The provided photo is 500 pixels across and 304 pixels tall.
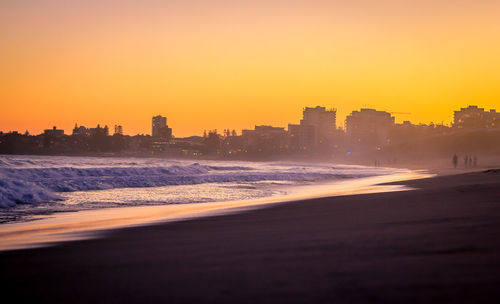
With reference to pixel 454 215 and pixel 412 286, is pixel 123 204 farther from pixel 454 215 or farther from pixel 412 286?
pixel 412 286

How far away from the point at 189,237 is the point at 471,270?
139 inches

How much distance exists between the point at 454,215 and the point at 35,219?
853 centimetres

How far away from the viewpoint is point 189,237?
5406 mm

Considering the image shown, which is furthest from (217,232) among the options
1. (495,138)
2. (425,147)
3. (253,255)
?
(495,138)

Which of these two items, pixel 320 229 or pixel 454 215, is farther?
pixel 454 215

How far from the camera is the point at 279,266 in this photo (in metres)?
3.41

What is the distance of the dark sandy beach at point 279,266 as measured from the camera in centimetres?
264

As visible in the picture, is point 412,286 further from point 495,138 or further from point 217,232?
point 495,138

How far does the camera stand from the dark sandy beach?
8.66ft

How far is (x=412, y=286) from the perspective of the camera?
266cm

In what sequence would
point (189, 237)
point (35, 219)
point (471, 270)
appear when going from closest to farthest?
point (471, 270)
point (189, 237)
point (35, 219)

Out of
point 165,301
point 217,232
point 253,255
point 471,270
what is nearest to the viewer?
point 165,301

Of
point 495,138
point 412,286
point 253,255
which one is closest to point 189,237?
point 253,255

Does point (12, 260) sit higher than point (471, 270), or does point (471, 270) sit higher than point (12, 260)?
point (471, 270)
